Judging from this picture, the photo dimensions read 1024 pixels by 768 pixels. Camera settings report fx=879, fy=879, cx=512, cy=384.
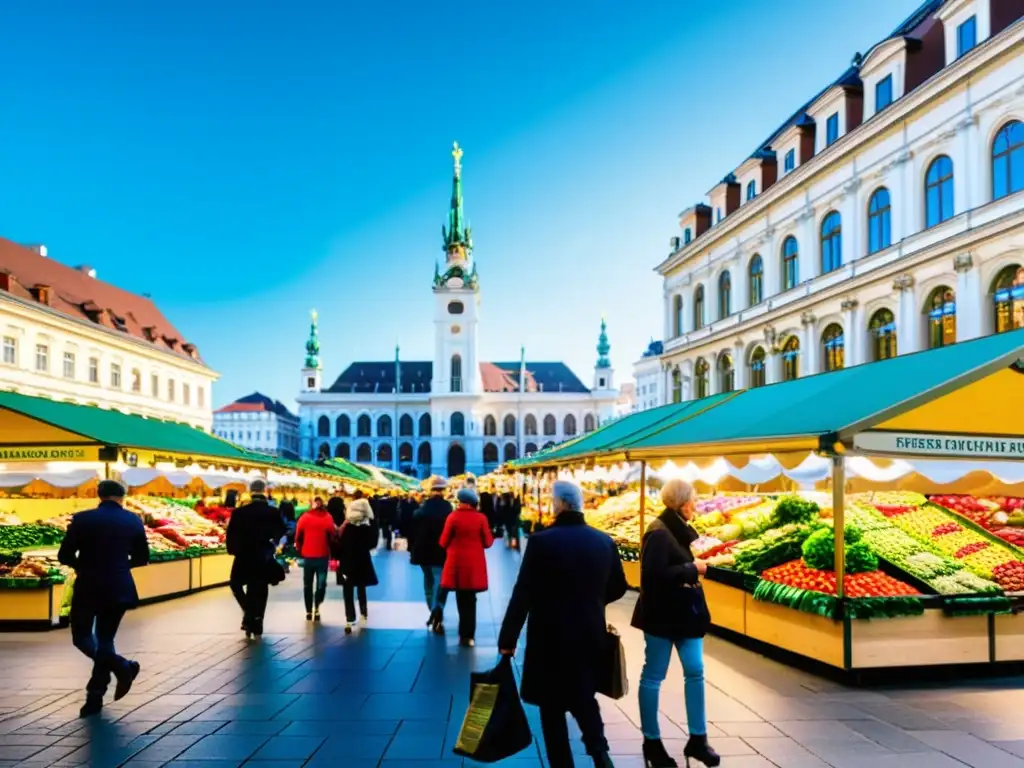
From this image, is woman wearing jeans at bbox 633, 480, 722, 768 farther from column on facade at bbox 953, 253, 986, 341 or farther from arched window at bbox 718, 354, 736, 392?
arched window at bbox 718, 354, 736, 392

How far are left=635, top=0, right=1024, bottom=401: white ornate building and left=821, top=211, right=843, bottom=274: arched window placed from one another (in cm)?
5

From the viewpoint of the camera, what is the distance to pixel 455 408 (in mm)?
110125

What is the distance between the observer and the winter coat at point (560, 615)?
4766 millimetres

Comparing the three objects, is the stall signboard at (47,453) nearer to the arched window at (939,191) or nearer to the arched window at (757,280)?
the arched window at (939,191)

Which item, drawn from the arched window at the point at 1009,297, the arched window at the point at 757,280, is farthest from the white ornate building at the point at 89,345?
the arched window at the point at 1009,297

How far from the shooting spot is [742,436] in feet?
34.4

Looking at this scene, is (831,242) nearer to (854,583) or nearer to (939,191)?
(939,191)

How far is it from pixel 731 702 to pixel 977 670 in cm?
279

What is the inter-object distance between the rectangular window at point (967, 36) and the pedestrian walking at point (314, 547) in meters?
19.7

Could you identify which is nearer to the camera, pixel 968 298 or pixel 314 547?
pixel 314 547

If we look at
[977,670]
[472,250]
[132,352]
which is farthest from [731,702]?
[472,250]

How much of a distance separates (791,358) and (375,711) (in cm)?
2639

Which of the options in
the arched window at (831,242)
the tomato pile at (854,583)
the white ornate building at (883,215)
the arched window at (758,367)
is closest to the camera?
the tomato pile at (854,583)

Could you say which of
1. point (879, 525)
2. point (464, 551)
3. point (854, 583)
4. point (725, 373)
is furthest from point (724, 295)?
point (854, 583)
